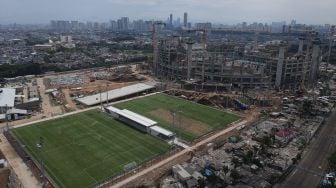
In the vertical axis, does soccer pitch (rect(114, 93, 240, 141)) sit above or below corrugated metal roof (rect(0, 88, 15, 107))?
below

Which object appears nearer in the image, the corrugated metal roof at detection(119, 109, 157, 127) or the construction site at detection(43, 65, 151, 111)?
the corrugated metal roof at detection(119, 109, 157, 127)

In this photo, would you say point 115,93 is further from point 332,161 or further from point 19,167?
point 332,161

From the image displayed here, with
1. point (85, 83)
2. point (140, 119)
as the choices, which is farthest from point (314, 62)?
point (85, 83)

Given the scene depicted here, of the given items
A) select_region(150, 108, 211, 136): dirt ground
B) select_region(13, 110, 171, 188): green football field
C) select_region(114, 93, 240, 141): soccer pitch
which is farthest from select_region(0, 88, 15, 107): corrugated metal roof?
select_region(150, 108, 211, 136): dirt ground

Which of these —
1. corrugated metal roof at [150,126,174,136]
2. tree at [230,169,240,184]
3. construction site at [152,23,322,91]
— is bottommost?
tree at [230,169,240,184]

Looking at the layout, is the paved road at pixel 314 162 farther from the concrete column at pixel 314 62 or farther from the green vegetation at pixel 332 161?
the concrete column at pixel 314 62

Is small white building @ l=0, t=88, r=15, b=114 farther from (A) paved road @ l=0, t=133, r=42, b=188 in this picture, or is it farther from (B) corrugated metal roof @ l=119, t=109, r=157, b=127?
(B) corrugated metal roof @ l=119, t=109, r=157, b=127

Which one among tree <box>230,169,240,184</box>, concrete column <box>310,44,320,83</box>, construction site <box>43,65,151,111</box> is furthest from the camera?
concrete column <box>310,44,320,83</box>

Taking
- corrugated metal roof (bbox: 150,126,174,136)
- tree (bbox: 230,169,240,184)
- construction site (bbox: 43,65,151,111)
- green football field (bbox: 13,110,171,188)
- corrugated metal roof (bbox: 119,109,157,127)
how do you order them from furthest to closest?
construction site (bbox: 43,65,151,111), corrugated metal roof (bbox: 119,109,157,127), corrugated metal roof (bbox: 150,126,174,136), green football field (bbox: 13,110,171,188), tree (bbox: 230,169,240,184)
